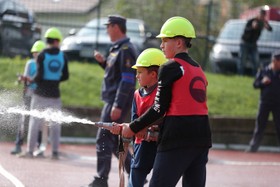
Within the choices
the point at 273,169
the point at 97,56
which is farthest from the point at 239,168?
the point at 97,56

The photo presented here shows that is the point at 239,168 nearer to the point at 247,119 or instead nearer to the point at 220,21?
the point at 247,119

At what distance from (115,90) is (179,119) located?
3543mm

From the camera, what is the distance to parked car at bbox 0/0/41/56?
64.6 feet

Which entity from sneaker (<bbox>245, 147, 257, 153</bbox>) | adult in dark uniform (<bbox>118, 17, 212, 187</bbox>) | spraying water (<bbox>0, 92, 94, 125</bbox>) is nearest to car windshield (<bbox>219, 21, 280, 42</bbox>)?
sneaker (<bbox>245, 147, 257, 153</bbox>)

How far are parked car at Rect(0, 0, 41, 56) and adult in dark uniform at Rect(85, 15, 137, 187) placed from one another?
382 inches

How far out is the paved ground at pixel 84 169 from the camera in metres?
10.8

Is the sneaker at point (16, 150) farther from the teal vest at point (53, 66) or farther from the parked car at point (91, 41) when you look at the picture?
the parked car at point (91, 41)

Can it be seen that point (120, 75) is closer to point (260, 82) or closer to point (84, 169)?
point (84, 169)

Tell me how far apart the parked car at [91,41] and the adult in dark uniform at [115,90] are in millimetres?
9724

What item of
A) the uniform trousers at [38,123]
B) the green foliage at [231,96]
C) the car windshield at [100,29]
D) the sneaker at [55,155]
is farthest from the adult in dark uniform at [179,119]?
the car windshield at [100,29]

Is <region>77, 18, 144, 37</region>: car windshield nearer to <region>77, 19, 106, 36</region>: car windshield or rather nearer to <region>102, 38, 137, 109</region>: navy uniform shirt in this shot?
<region>77, 19, 106, 36</region>: car windshield

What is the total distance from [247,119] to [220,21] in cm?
720

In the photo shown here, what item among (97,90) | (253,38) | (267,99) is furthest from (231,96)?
(267,99)

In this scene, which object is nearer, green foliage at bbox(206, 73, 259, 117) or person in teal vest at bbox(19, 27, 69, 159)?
person in teal vest at bbox(19, 27, 69, 159)
